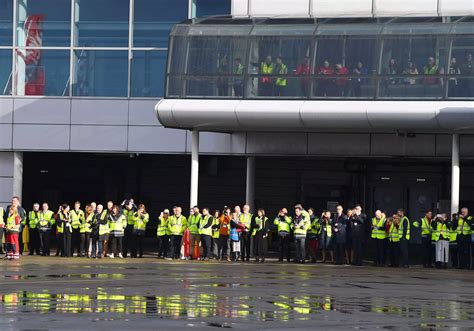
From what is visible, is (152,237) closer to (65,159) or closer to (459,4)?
(65,159)

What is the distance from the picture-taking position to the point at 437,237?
34.7 m

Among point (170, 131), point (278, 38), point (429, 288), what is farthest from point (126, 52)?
point (429, 288)

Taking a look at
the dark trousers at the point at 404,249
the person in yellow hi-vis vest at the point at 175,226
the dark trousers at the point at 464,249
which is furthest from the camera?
the person in yellow hi-vis vest at the point at 175,226

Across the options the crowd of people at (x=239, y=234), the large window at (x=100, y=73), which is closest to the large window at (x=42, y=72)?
the large window at (x=100, y=73)

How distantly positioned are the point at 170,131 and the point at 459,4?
939 centimetres

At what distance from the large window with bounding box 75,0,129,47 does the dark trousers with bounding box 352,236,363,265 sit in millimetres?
10465

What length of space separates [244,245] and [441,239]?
17.2ft

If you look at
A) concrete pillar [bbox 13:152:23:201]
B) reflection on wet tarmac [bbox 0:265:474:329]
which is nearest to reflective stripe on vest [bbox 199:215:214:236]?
reflection on wet tarmac [bbox 0:265:474:329]

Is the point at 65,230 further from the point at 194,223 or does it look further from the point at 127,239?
the point at 194,223

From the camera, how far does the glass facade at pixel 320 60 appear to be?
1389 inches

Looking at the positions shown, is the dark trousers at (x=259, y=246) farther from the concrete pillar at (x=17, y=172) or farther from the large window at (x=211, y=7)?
the concrete pillar at (x=17, y=172)

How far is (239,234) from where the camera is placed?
36156 mm

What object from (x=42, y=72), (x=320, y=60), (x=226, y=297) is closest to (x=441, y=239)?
(x=320, y=60)

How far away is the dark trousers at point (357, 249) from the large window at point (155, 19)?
956cm
